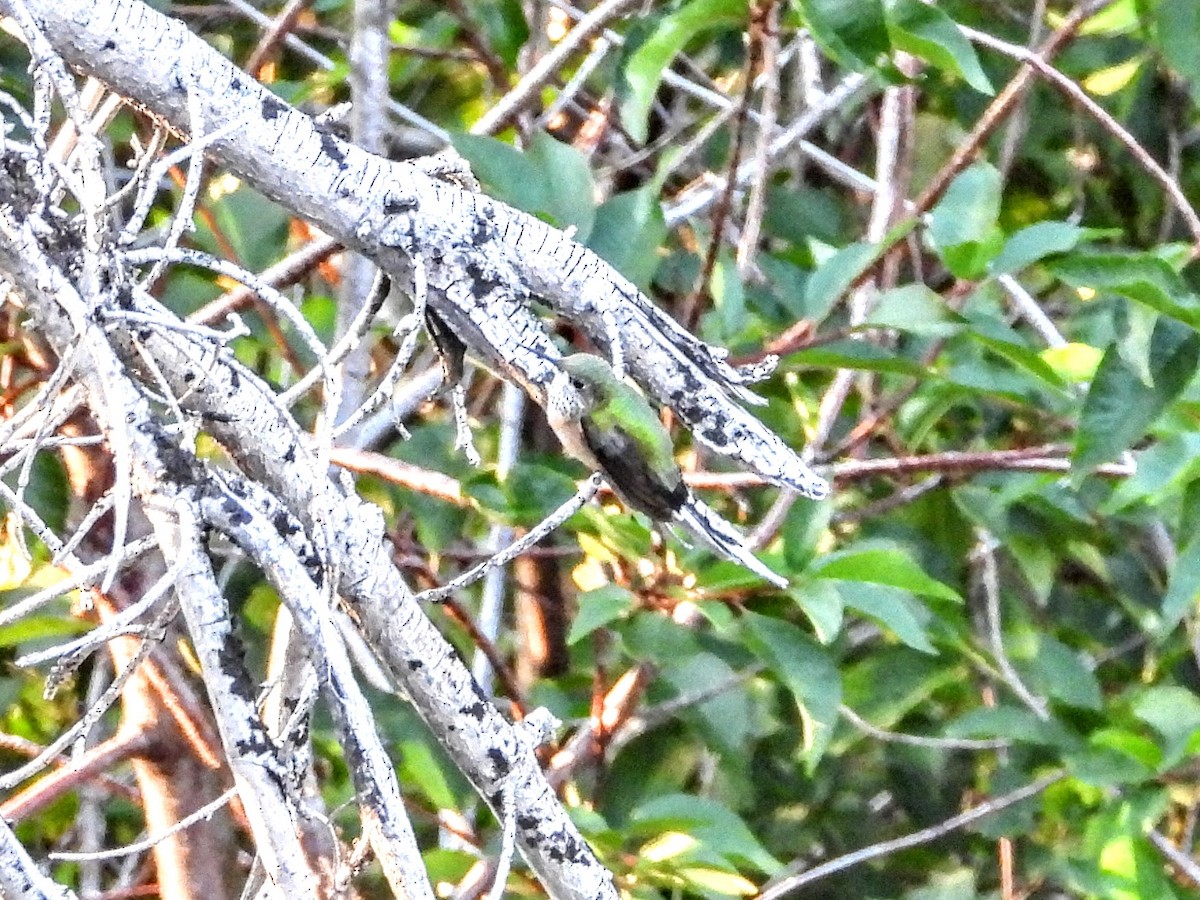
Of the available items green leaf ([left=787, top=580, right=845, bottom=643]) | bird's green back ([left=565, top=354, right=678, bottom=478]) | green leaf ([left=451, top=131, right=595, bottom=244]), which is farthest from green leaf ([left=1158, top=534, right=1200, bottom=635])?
bird's green back ([left=565, top=354, right=678, bottom=478])

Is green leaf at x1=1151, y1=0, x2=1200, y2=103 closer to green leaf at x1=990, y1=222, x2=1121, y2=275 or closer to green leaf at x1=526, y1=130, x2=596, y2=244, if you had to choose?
green leaf at x1=990, y1=222, x2=1121, y2=275

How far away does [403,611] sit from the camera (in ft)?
1.81

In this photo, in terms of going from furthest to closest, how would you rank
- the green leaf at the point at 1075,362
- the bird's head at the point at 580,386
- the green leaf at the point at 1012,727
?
1. the green leaf at the point at 1012,727
2. the green leaf at the point at 1075,362
3. the bird's head at the point at 580,386

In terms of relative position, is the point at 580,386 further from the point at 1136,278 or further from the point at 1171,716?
the point at 1171,716

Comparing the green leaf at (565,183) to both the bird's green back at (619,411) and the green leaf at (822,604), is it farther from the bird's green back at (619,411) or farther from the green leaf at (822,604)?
the bird's green back at (619,411)

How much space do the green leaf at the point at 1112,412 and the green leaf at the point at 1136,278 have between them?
0.20ft

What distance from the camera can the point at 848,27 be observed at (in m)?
0.92

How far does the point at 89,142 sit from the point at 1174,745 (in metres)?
0.97

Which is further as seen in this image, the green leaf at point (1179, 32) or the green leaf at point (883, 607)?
the green leaf at point (1179, 32)

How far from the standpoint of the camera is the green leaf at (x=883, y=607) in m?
1.00

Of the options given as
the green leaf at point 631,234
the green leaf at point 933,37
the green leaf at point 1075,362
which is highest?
the green leaf at point 933,37

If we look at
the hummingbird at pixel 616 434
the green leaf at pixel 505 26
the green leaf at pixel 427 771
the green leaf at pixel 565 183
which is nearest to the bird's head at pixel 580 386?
the hummingbird at pixel 616 434

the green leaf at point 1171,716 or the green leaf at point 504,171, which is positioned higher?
the green leaf at point 504,171

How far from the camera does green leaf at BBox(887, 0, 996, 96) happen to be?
94 cm
